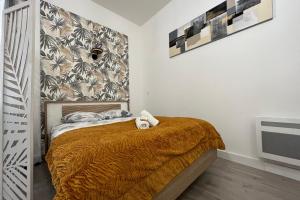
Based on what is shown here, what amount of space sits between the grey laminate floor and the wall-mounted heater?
25cm

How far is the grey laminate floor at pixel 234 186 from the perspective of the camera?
1.38 m

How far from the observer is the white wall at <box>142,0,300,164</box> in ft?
5.62

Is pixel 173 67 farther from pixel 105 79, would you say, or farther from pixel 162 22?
pixel 105 79

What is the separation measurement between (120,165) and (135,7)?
3.45m

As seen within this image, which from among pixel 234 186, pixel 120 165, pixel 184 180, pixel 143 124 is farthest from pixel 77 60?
pixel 234 186

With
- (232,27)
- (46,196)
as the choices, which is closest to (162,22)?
(232,27)

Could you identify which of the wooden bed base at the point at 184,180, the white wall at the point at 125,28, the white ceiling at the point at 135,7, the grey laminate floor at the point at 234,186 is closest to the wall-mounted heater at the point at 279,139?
the grey laminate floor at the point at 234,186

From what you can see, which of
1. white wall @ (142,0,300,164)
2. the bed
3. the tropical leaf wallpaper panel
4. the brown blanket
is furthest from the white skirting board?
the tropical leaf wallpaper panel

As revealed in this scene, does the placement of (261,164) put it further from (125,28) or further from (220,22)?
(125,28)

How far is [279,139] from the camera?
5.48 feet

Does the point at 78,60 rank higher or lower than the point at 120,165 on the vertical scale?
higher

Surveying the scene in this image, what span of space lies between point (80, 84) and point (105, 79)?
21.6 inches

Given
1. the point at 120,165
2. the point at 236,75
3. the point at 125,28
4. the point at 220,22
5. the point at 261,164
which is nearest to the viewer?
the point at 120,165

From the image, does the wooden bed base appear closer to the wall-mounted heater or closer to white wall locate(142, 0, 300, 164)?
the wall-mounted heater
